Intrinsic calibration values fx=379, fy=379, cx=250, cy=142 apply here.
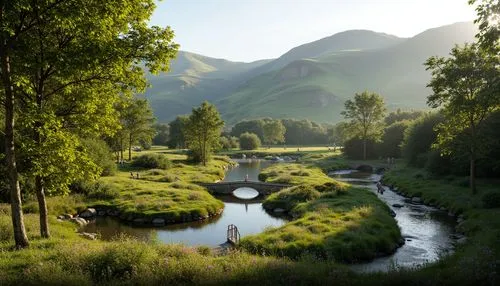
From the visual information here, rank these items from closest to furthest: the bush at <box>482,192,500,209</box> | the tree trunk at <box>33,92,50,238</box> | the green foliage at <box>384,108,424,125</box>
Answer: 1. the tree trunk at <box>33,92,50,238</box>
2. the bush at <box>482,192,500,209</box>
3. the green foliage at <box>384,108,424,125</box>

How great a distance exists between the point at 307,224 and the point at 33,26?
2931 cm

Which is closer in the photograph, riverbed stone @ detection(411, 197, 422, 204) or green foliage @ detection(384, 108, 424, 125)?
riverbed stone @ detection(411, 197, 422, 204)

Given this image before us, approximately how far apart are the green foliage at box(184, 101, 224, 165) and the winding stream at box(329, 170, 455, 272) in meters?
53.0

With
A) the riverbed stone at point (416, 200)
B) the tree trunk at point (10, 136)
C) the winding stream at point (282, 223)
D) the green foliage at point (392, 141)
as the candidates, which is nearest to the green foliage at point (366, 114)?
the green foliage at point (392, 141)

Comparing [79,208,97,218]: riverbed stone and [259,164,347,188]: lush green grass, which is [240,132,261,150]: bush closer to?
[259,164,347,188]: lush green grass

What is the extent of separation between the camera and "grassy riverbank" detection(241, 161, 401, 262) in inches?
1226

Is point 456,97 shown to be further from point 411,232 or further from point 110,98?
point 110,98

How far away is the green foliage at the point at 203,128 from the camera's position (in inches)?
3905

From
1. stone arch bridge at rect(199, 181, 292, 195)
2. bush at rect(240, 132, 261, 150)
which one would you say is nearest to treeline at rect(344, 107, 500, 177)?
stone arch bridge at rect(199, 181, 292, 195)

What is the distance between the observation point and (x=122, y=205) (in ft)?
164

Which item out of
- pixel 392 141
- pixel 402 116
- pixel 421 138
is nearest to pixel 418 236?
pixel 421 138

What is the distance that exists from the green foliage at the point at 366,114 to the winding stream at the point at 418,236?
214ft

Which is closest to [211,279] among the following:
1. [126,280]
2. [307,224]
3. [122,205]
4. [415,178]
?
[126,280]

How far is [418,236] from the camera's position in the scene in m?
38.7
